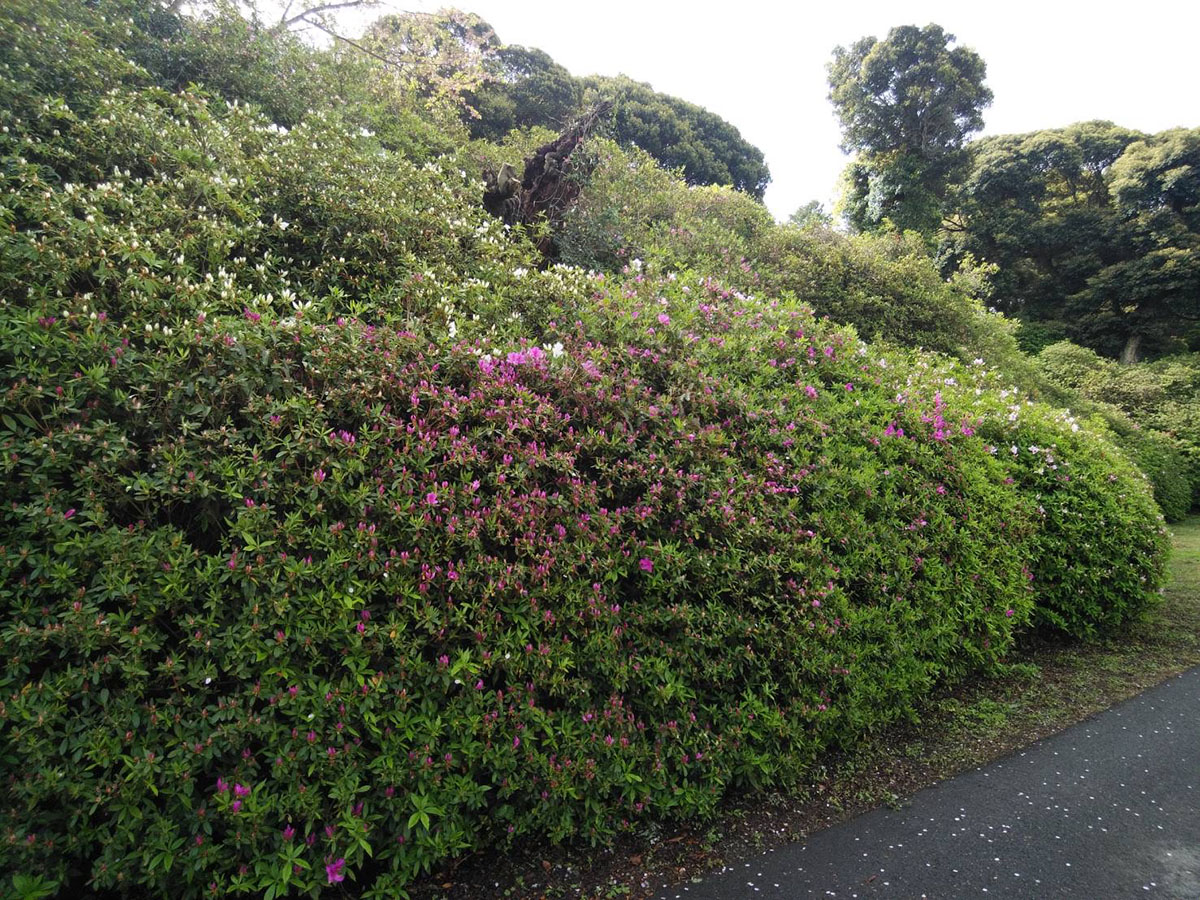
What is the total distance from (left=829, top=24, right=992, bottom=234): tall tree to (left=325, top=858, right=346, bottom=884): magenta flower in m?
26.1

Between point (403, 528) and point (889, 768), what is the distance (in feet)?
8.72

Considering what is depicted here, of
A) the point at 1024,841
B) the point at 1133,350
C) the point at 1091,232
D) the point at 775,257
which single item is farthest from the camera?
the point at 1091,232

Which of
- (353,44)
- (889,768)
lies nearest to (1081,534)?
(889,768)

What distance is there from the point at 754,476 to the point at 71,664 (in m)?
2.86

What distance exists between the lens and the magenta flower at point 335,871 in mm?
1966

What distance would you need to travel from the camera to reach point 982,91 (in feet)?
79.8

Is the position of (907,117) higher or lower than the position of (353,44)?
higher

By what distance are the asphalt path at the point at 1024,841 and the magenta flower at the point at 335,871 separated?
1.17 m

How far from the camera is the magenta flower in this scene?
6.45 feet

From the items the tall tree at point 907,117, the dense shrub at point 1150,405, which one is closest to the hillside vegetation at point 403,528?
the dense shrub at point 1150,405

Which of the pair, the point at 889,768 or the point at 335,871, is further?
the point at 889,768

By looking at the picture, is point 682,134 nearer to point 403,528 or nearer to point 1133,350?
point 1133,350

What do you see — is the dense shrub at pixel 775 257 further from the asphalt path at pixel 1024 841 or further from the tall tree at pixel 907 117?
the tall tree at pixel 907 117

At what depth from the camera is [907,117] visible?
24547 mm
